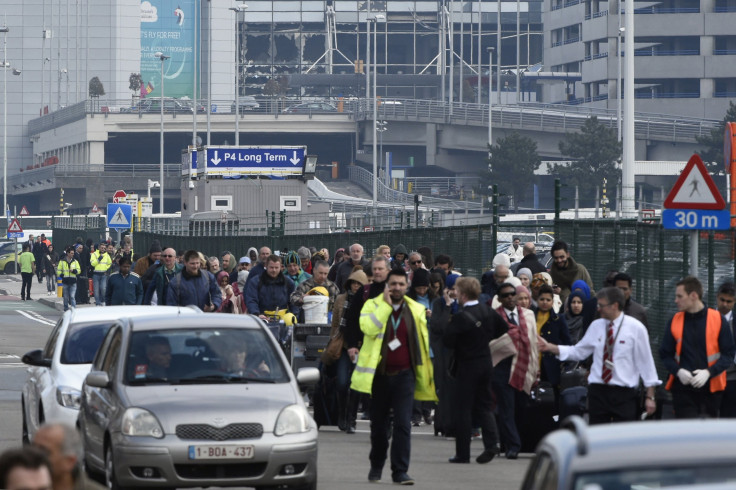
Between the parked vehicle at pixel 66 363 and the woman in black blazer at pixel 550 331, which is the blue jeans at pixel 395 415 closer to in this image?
the parked vehicle at pixel 66 363

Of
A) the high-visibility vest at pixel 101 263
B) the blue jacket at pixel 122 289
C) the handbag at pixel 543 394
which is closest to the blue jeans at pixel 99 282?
the high-visibility vest at pixel 101 263

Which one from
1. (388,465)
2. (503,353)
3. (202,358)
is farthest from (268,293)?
(202,358)

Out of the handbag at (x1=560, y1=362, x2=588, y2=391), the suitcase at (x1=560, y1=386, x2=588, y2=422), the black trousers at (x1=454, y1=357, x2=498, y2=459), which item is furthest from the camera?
the handbag at (x1=560, y1=362, x2=588, y2=391)

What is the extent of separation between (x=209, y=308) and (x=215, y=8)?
443 feet

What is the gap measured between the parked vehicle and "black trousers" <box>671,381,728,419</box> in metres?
3.67

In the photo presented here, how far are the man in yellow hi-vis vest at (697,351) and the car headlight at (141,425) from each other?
3628 millimetres

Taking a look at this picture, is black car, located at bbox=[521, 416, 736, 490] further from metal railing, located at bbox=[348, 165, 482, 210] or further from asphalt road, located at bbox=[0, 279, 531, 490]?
metal railing, located at bbox=[348, 165, 482, 210]

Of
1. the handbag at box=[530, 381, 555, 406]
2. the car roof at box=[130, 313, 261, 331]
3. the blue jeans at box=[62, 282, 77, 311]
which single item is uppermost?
the car roof at box=[130, 313, 261, 331]

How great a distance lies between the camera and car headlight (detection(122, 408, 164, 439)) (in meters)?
10.1

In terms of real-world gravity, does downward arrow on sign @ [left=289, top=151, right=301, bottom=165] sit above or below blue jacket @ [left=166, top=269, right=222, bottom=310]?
above

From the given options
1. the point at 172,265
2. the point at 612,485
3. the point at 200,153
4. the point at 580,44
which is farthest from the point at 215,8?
the point at 612,485

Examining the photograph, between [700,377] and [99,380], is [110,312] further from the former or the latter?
[700,377]

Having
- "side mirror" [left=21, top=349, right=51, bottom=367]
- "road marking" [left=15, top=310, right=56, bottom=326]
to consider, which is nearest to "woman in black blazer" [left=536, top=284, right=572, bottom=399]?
"side mirror" [left=21, top=349, right=51, bottom=367]

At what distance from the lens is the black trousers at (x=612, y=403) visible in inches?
441
